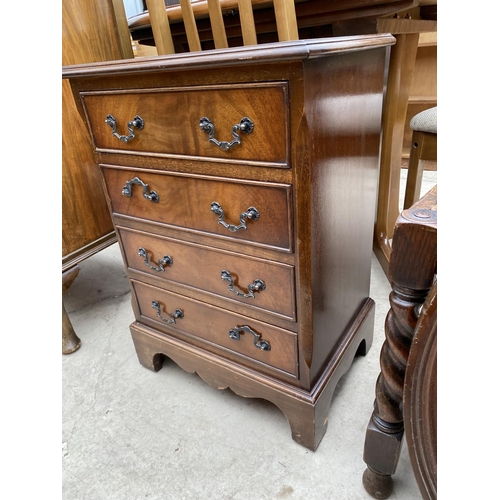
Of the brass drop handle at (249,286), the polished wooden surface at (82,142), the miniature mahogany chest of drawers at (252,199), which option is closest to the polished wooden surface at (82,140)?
the polished wooden surface at (82,142)

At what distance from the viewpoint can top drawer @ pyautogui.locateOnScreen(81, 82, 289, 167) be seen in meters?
0.68

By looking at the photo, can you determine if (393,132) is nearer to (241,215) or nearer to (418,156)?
(418,156)

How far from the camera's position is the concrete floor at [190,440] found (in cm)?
92

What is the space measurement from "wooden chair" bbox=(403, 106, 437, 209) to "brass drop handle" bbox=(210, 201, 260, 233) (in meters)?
0.88

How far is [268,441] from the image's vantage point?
3.34 feet

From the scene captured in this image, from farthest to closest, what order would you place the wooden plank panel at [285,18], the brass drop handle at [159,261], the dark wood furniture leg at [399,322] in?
1. the brass drop handle at [159,261]
2. the wooden plank panel at [285,18]
3. the dark wood furniture leg at [399,322]

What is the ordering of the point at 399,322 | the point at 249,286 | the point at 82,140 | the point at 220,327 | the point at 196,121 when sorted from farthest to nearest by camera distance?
the point at 82,140, the point at 220,327, the point at 249,286, the point at 196,121, the point at 399,322

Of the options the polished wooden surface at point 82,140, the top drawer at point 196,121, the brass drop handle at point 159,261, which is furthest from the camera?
the polished wooden surface at point 82,140

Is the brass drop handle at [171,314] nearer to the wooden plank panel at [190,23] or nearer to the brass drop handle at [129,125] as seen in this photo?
the brass drop handle at [129,125]

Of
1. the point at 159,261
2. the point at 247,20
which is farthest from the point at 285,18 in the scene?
the point at 159,261

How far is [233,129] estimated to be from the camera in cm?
72

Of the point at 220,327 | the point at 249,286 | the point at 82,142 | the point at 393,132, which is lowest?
the point at 220,327

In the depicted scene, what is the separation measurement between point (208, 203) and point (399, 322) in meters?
0.45
